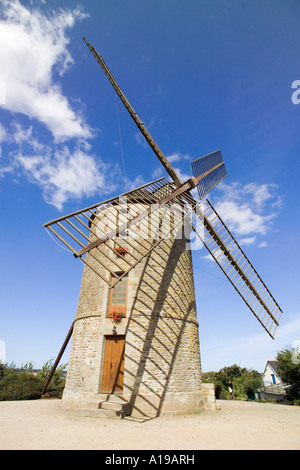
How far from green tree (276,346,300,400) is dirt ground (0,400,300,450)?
821cm

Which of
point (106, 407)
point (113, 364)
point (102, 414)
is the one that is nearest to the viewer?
point (102, 414)

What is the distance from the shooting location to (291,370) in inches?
594

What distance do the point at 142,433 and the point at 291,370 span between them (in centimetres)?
1300

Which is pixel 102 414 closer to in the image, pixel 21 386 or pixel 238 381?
pixel 21 386

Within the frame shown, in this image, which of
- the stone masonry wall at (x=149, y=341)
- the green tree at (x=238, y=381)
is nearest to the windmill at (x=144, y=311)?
the stone masonry wall at (x=149, y=341)

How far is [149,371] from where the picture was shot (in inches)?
369

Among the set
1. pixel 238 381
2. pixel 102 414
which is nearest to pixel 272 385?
pixel 238 381

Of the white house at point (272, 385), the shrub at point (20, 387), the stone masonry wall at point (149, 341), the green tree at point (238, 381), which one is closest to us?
the stone masonry wall at point (149, 341)

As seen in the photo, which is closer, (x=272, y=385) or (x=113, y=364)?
(x=113, y=364)

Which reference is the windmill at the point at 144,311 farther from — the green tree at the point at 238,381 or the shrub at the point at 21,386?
the green tree at the point at 238,381

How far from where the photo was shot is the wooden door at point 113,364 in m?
9.35

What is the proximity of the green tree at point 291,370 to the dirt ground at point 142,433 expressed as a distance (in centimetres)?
821
